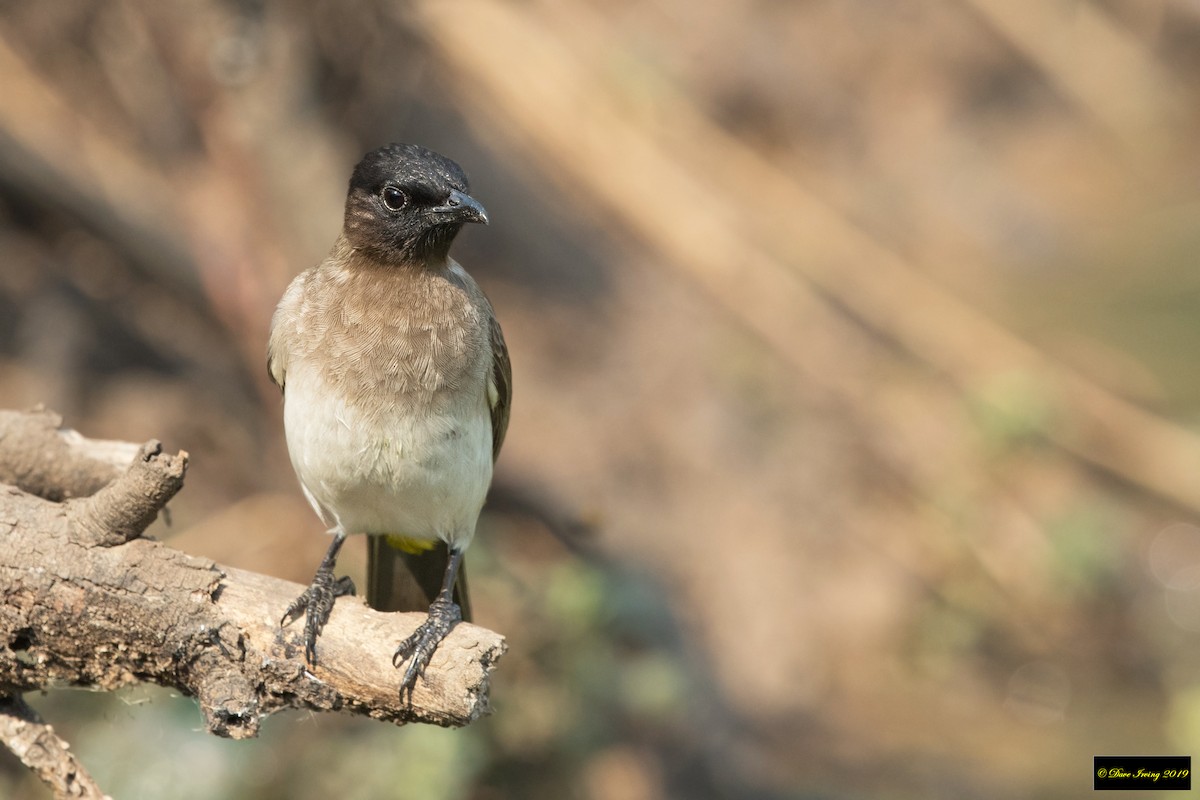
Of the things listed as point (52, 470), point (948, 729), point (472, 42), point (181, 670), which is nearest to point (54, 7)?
point (472, 42)

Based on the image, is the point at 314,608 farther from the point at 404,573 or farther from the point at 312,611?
the point at 404,573

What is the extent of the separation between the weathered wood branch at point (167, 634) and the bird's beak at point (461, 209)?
3.86 feet

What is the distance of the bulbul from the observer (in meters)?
4.03

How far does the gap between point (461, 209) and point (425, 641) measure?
1.32 m

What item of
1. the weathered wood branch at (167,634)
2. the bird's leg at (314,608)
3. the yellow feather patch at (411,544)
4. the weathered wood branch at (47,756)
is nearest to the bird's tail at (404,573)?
the yellow feather patch at (411,544)

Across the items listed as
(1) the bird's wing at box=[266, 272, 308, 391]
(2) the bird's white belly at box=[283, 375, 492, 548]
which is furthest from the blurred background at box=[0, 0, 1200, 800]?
(1) the bird's wing at box=[266, 272, 308, 391]

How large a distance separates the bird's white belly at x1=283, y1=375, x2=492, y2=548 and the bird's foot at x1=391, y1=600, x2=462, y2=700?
436mm

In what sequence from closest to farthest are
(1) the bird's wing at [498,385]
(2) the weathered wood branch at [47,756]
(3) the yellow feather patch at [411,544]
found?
(2) the weathered wood branch at [47,756]
(1) the bird's wing at [498,385]
(3) the yellow feather patch at [411,544]

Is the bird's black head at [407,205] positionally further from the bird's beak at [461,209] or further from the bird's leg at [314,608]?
the bird's leg at [314,608]

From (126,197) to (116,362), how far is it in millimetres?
1167

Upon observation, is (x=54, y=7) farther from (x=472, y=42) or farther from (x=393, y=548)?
(x=393, y=548)

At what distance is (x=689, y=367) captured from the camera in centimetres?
1011

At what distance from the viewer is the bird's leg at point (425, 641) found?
337 centimetres

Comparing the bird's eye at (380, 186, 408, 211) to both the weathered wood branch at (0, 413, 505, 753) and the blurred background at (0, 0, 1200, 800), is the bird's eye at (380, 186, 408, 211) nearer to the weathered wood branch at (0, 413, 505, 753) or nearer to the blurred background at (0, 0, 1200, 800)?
the weathered wood branch at (0, 413, 505, 753)
